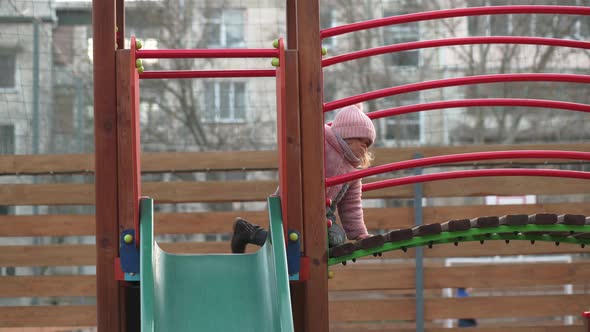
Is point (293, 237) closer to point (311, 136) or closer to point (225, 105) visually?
point (311, 136)

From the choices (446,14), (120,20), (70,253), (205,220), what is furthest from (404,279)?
(120,20)

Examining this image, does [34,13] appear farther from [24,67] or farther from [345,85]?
[345,85]

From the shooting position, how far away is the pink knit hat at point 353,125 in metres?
3.59

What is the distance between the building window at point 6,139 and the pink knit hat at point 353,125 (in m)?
3.29

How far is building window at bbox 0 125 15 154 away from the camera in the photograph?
6.09 meters

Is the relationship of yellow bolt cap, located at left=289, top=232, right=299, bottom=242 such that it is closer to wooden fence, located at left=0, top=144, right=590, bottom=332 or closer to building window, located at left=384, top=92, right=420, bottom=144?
wooden fence, located at left=0, top=144, right=590, bottom=332

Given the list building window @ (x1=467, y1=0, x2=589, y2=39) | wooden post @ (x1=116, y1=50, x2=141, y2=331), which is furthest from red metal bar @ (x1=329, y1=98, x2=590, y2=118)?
building window @ (x1=467, y1=0, x2=589, y2=39)

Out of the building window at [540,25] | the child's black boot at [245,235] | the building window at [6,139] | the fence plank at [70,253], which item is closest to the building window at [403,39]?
the building window at [540,25]

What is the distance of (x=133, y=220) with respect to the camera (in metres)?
2.97

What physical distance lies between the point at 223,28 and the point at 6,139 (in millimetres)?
3697

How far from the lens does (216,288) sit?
9.96 feet

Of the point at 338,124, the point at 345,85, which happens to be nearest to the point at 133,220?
the point at 338,124

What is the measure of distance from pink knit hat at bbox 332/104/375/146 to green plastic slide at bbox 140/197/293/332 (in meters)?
0.56

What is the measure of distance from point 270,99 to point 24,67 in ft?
7.82
